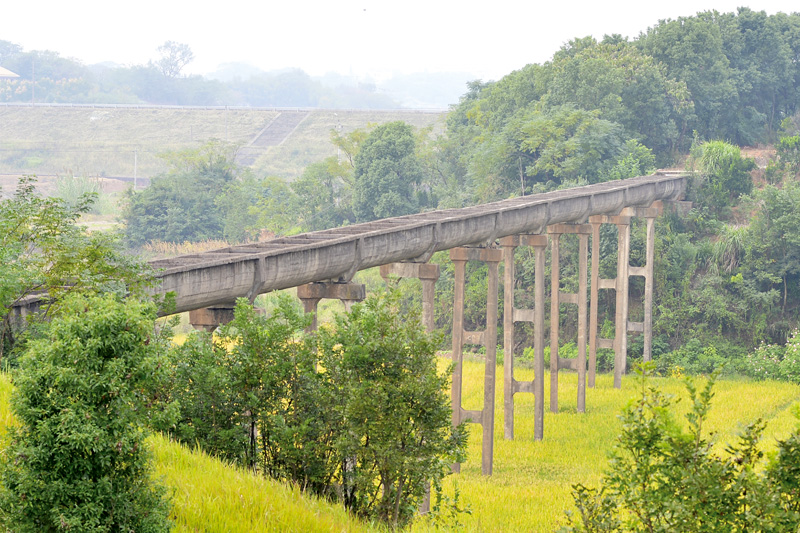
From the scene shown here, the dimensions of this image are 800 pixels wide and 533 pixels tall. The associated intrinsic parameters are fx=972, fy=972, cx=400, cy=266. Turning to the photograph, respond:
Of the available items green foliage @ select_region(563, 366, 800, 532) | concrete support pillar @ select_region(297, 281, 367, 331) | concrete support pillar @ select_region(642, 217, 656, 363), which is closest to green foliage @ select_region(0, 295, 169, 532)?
green foliage @ select_region(563, 366, 800, 532)

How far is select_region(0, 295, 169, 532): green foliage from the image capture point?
6648mm

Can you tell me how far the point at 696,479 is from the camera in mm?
6891

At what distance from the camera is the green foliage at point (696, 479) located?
6.85 meters

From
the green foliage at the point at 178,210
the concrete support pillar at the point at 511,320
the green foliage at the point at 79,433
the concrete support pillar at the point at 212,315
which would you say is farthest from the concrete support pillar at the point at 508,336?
the green foliage at the point at 178,210

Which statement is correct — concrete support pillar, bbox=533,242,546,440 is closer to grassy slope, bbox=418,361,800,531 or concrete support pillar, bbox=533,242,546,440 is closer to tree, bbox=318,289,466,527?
grassy slope, bbox=418,361,800,531

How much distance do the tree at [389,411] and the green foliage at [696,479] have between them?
8.82 feet

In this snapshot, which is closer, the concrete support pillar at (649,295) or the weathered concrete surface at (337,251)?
the weathered concrete surface at (337,251)

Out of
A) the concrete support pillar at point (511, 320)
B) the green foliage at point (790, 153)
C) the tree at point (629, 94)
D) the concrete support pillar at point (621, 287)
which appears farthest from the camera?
the tree at point (629, 94)

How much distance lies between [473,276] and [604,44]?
40.7 ft

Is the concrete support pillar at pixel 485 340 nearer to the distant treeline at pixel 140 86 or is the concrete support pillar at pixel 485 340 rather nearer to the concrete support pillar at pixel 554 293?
the concrete support pillar at pixel 554 293

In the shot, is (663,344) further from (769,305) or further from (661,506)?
(661,506)

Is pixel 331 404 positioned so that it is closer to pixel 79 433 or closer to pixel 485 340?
pixel 79 433

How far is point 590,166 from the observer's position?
3616cm

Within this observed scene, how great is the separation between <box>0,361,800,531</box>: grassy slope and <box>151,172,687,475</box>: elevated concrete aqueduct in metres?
0.84
